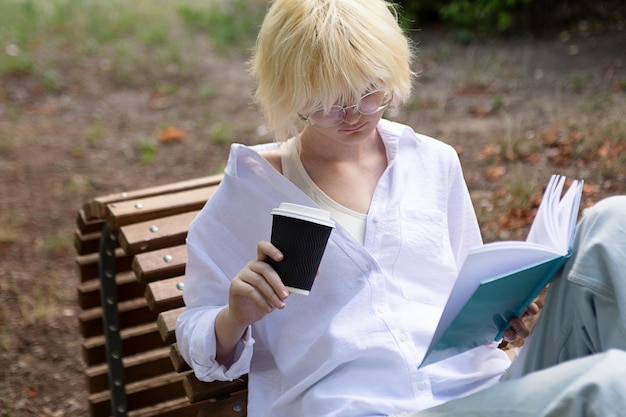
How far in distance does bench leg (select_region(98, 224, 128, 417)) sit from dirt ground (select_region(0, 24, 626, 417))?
0.57 metres

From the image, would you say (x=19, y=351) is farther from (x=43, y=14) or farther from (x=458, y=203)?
(x=43, y=14)

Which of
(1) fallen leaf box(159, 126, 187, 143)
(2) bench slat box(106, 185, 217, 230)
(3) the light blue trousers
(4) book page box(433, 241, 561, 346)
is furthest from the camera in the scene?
(1) fallen leaf box(159, 126, 187, 143)

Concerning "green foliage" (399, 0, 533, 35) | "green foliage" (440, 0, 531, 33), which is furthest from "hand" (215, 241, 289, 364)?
"green foliage" (440, 0, 531, 33)

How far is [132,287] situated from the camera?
11.1ft

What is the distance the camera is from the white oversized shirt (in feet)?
6.68

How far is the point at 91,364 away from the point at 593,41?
16.2ft

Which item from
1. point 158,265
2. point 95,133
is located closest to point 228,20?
point 95,133

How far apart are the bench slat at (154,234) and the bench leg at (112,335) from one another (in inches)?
11.5

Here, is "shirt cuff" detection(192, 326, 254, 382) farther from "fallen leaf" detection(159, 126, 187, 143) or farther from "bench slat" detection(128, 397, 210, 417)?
"fallen leaf" detection(159, 126, 187, 143)

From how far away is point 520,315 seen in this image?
2.01 meters

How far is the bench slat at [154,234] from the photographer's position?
2.87 m

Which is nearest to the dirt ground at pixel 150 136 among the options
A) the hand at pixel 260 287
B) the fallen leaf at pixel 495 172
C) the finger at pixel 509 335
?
the fallen leaf at pixel 495 172

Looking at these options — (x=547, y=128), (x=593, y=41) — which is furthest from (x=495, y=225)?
(x=593, y=41)

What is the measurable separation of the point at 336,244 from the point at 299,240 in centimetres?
36
